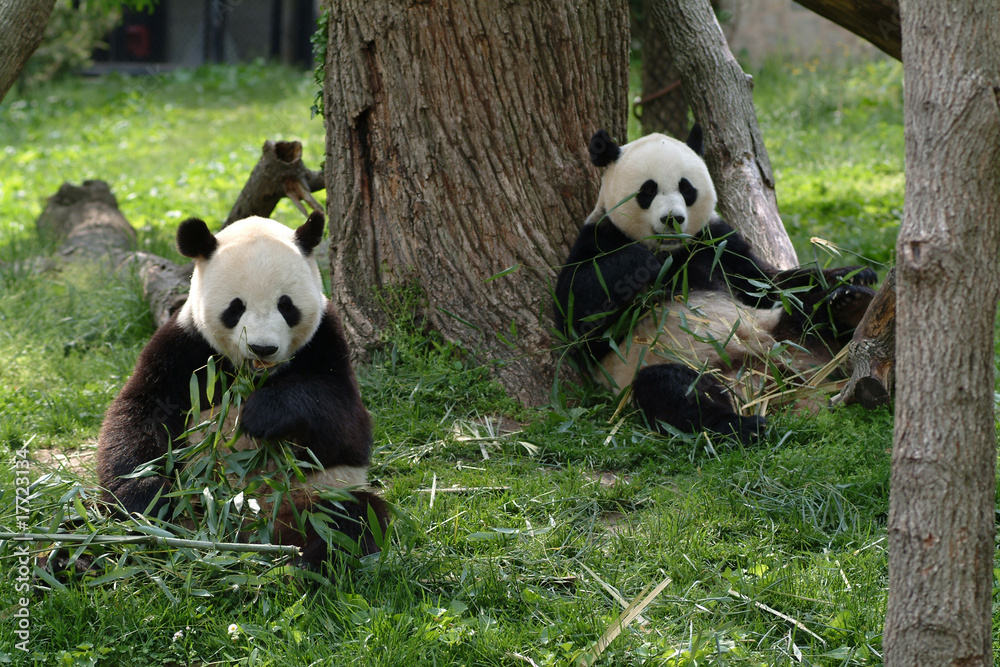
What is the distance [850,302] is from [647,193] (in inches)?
39.3

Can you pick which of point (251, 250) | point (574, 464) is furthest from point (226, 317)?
point (574, 464)

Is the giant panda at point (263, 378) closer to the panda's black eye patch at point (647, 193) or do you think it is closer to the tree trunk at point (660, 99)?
the panda's black eye patch at point (647, 193)

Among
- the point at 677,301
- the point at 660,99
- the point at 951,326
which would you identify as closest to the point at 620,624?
the point at 951,326

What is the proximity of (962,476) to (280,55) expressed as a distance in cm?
1652

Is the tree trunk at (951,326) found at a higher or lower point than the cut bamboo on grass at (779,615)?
higher

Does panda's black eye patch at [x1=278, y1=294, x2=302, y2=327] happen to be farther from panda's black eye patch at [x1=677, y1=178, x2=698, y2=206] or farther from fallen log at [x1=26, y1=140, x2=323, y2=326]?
panda's black eye patch at [x1=677, y1=178, x2=698, y2=206]

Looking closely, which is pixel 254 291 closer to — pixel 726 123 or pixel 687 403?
pixel 687 403

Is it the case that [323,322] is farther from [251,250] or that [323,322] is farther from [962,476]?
[962,476]

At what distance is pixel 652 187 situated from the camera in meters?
3.83

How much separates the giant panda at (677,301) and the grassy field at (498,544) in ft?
0.77

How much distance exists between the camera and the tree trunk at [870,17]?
4.24m

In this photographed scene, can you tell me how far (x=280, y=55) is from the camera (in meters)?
16.5

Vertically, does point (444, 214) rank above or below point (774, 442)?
above

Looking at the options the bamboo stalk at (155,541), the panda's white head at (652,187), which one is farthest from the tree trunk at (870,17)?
the bamboo stalk at (155,541)
